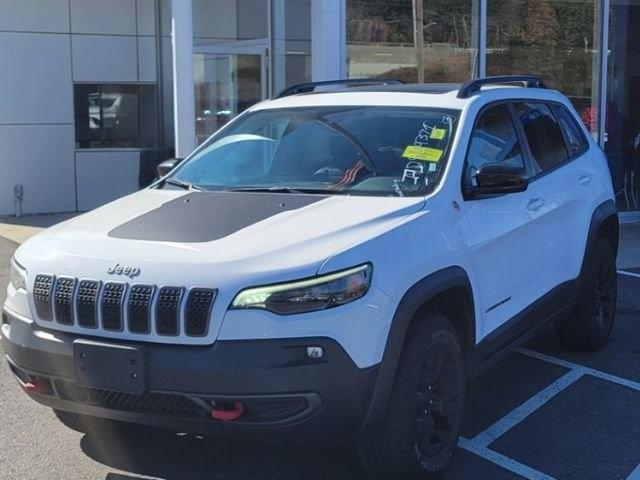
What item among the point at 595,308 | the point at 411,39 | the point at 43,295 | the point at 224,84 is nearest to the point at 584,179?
the point at 595,308

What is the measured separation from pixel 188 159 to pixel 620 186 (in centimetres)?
912

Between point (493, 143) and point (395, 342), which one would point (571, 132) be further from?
point (395, 342)

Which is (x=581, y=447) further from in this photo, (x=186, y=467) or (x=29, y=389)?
(x=29, y=389)

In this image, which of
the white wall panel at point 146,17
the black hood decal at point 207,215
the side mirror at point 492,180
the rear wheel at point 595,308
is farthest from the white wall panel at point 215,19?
the side mirror at point 492,180

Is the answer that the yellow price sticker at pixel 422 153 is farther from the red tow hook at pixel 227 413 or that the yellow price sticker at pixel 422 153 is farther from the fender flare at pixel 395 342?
the red tow hook at pixel 227 413

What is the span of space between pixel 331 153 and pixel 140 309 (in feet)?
5.28

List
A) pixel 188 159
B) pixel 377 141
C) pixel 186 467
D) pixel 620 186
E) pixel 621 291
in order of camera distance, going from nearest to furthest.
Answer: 1. pixel 186 467
2. pixel 377 141
3. pixel 188 159
4. pixel 621 291
5. pixel 620 186

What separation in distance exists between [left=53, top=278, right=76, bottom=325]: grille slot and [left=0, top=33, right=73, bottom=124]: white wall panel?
10688 millimetres

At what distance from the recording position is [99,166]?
14.1 m

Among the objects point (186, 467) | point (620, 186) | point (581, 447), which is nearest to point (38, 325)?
point (186, 467)

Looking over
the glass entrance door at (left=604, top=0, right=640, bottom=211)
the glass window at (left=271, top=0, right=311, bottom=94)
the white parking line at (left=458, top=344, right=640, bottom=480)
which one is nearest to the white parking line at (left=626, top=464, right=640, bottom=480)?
the white parking line at (left=458, top=344, right=640, bottom=480)

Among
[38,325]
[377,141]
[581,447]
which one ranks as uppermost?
[377,141]

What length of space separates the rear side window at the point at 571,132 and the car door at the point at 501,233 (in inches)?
32.0

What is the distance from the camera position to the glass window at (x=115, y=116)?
14.1 meters
